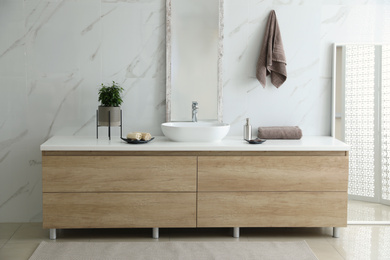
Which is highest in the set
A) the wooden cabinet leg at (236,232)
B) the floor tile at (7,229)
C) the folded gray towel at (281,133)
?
the folded gray towel at (281,133)

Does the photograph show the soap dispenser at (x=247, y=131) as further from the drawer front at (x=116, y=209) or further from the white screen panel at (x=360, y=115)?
the white screen panel at (x=360, y=115)

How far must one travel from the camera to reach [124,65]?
393 cm

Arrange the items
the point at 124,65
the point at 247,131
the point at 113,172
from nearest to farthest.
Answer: the point at 113,172
the point at 247,131
the point at 124,65

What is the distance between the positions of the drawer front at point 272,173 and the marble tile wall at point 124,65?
592mm

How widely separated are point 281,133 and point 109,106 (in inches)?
53.0

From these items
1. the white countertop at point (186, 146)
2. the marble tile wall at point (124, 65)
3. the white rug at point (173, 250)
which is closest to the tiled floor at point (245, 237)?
the white rug at point (173, 250)

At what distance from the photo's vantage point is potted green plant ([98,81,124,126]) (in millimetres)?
3732

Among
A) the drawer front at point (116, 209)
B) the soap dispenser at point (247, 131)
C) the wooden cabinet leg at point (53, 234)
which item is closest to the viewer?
the drawer front at point (116, 209)

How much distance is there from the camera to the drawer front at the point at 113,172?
3.46 meters

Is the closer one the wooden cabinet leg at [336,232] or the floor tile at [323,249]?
the floor tile at [323,249]

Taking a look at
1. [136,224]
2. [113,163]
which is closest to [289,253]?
[136,224]

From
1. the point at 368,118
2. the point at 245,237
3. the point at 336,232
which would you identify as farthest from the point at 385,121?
the point at 245,237

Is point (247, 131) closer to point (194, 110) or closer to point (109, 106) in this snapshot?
point (194, 110)

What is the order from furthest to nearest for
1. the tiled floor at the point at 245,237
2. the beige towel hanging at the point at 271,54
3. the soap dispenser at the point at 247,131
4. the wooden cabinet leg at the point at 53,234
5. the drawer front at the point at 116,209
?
1. the beige towel hanging at the point at 271,54
2. the soap dispenser at the point at 247,131
3. the wooden cabinet leg at the point at 53,234
4. the drawer front at the point at 116,209
5. the tiled floor at the point at 245,237
